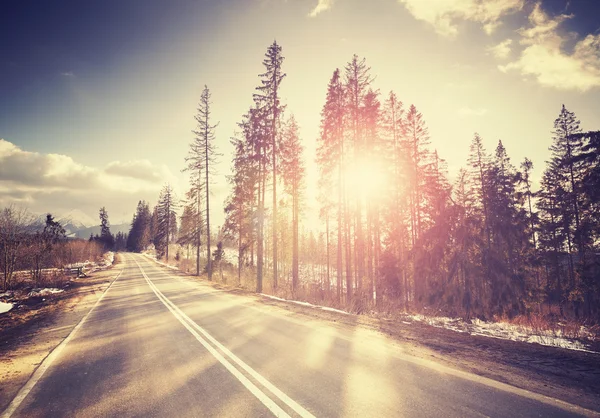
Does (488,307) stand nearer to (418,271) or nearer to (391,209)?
(418,271)

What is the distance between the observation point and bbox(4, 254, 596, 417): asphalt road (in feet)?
11.2

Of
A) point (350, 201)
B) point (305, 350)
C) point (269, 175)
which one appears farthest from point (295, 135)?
point (305, 350)

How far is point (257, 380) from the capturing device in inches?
168

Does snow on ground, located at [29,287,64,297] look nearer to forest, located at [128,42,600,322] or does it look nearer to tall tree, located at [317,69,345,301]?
forest, located at [128,42,600,322]

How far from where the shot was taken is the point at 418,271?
1525cm

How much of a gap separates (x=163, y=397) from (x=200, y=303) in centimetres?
864

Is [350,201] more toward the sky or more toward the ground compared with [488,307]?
more toward the sky

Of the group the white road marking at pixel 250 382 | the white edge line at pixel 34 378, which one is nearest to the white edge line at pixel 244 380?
the white road marking at pixel 250 382

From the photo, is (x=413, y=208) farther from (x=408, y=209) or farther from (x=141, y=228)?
(x=141, y=228)

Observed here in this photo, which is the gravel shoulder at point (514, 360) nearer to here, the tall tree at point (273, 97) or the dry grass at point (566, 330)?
the dry grass at point (566, 330)

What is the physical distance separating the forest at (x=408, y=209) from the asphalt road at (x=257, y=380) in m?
5.77

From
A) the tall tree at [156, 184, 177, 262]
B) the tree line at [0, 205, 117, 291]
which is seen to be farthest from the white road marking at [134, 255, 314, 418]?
the tall tree at [156, 184, 177, 262]

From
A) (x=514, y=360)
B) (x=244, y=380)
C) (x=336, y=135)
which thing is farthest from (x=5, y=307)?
(x=336, y=135)

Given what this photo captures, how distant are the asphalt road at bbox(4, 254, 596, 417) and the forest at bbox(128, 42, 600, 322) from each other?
5.77 m
